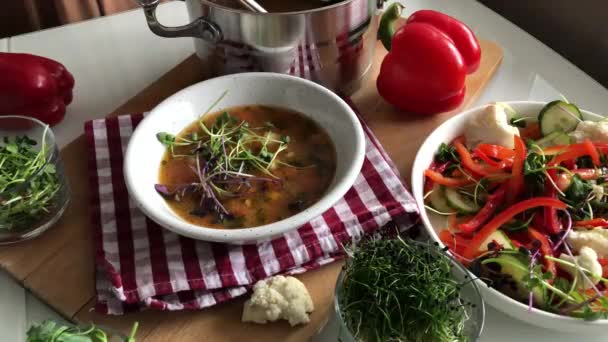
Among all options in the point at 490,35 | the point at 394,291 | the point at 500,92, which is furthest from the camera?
the point at 490,35

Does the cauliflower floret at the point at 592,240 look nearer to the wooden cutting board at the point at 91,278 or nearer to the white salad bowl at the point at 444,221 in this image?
the white salad bowl at the point at 444,221

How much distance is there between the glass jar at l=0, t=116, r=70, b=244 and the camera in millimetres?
1153

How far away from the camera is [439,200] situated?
4.22ft

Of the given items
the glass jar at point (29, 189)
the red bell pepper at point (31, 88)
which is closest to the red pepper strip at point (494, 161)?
the glass jar at point (29, 189)

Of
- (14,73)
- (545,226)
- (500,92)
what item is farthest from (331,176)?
(14,73)

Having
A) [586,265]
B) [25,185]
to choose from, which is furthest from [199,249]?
[586,265]

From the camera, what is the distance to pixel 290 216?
1.18 meters

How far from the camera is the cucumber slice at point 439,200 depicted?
1.27 meters

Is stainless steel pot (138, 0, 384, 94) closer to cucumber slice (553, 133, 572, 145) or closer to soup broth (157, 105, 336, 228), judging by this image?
soup broth (157, 105, 336, 228)

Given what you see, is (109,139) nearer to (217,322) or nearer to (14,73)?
(14,73)

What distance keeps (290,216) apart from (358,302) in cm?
27

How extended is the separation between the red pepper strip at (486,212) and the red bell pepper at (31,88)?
3.10ft

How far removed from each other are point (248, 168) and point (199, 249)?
192 mm

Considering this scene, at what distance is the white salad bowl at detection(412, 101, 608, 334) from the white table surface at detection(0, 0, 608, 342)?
0.16 m
